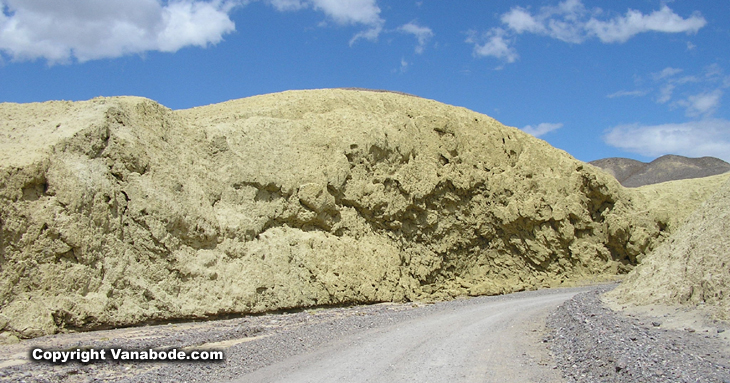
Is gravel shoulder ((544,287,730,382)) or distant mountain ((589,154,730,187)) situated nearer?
gravel shoulder ((544,287,730,382))

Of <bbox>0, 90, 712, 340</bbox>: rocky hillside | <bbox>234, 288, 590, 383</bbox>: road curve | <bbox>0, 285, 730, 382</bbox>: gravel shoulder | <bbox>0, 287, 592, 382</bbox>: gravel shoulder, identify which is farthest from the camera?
<bbox>0, 90, 712, 340</bbox>: rocky hillside

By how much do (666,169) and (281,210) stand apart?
3193 inches

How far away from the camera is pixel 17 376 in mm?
7531

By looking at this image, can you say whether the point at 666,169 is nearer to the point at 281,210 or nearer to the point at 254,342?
the point at 281,210

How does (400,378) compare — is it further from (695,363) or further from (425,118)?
(425,118)

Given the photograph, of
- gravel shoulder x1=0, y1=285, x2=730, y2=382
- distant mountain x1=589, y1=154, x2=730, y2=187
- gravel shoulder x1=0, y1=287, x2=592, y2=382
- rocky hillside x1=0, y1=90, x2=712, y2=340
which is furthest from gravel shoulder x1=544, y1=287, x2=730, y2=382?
distant mountain x1=589, y1=154, x2=730, y2=187

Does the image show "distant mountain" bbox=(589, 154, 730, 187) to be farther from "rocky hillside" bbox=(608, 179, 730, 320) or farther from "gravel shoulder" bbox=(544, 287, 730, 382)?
"gravel shoulder" bbox=(544, 287, 730, 382)

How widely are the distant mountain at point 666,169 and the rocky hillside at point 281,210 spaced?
199ft

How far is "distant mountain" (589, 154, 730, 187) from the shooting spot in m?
76.8

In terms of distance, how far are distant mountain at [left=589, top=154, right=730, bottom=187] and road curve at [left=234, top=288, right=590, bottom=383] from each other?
252 feet

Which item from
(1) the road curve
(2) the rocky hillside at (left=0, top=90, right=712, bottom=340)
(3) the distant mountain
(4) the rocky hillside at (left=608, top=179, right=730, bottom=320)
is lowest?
(1) the road curve

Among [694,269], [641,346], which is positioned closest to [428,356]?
[641,346]

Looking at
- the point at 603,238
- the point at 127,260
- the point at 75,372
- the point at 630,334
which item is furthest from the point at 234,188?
the point at 603,238

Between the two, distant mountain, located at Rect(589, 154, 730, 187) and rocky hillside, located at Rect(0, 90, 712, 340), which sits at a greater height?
distant mountain, located at Rect(589, 154, 730, 187)
